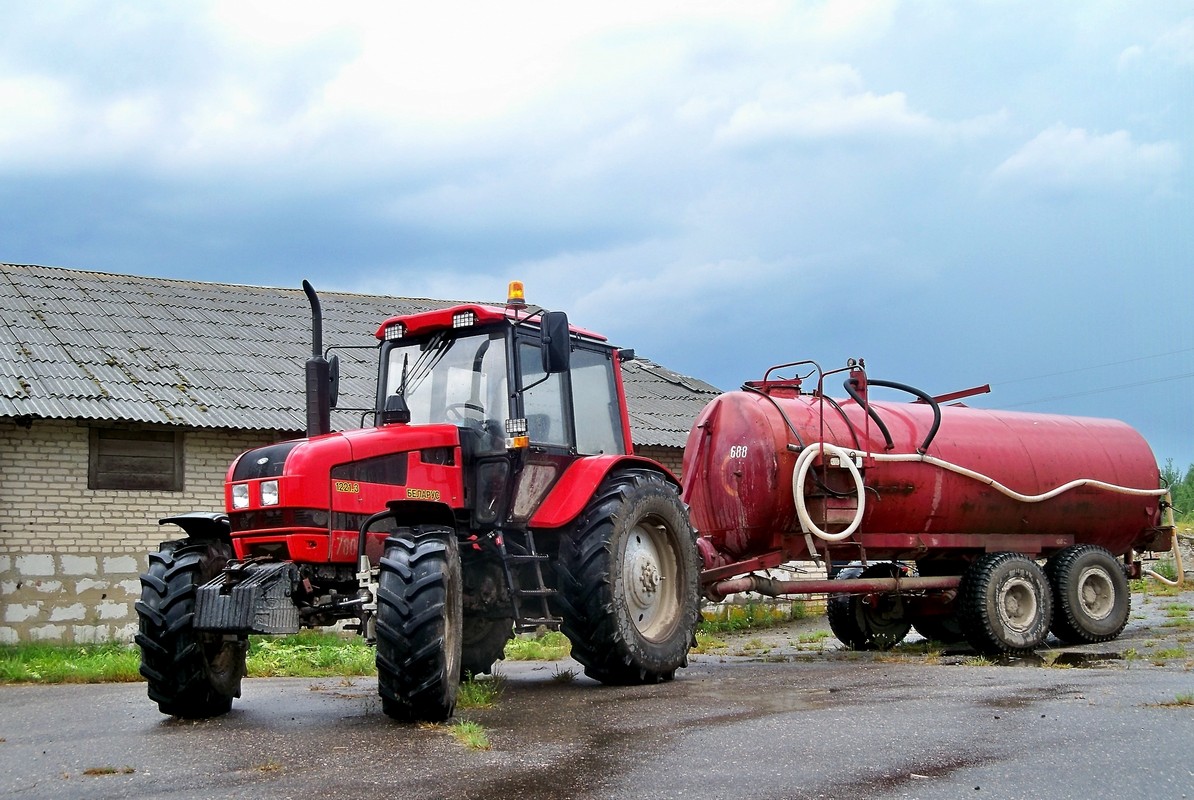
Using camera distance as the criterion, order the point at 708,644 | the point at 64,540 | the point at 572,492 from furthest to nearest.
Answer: the point at 708,644, the point at 64,540, the point at 572,492

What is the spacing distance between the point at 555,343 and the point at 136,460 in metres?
7.82

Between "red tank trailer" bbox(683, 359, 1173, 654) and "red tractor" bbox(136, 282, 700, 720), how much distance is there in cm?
169

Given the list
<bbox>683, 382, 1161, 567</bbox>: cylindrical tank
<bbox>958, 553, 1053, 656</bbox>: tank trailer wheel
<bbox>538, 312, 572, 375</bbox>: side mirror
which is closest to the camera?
<bbox>538, 312, 572, 375</bbox>: side mirror

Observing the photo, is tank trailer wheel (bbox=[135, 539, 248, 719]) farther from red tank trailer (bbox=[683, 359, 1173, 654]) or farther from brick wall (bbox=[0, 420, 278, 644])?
brick wall (bbox=[0, 420, 278, 644])

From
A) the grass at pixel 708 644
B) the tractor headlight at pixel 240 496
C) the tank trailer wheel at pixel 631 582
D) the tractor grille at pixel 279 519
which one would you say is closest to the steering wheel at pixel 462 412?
the tank trailer wheel at pixel 631 582

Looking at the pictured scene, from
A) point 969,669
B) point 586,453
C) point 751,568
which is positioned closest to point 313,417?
point 586,453

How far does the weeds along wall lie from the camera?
13.1 metres

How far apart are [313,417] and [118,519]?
22.1 feet

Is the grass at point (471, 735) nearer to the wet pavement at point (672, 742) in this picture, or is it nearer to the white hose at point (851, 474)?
the wet pavement at point (672, 742)

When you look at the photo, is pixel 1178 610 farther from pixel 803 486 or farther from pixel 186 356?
pixel 186 356

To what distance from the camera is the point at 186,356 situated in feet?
52.7

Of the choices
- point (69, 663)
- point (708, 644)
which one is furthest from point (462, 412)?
point (708, 644)

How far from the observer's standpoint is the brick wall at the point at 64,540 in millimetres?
13102

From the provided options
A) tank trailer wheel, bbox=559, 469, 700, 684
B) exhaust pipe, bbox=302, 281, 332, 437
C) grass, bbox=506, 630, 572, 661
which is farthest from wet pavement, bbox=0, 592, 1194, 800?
grass, bbox=506, 630, 572, 661
